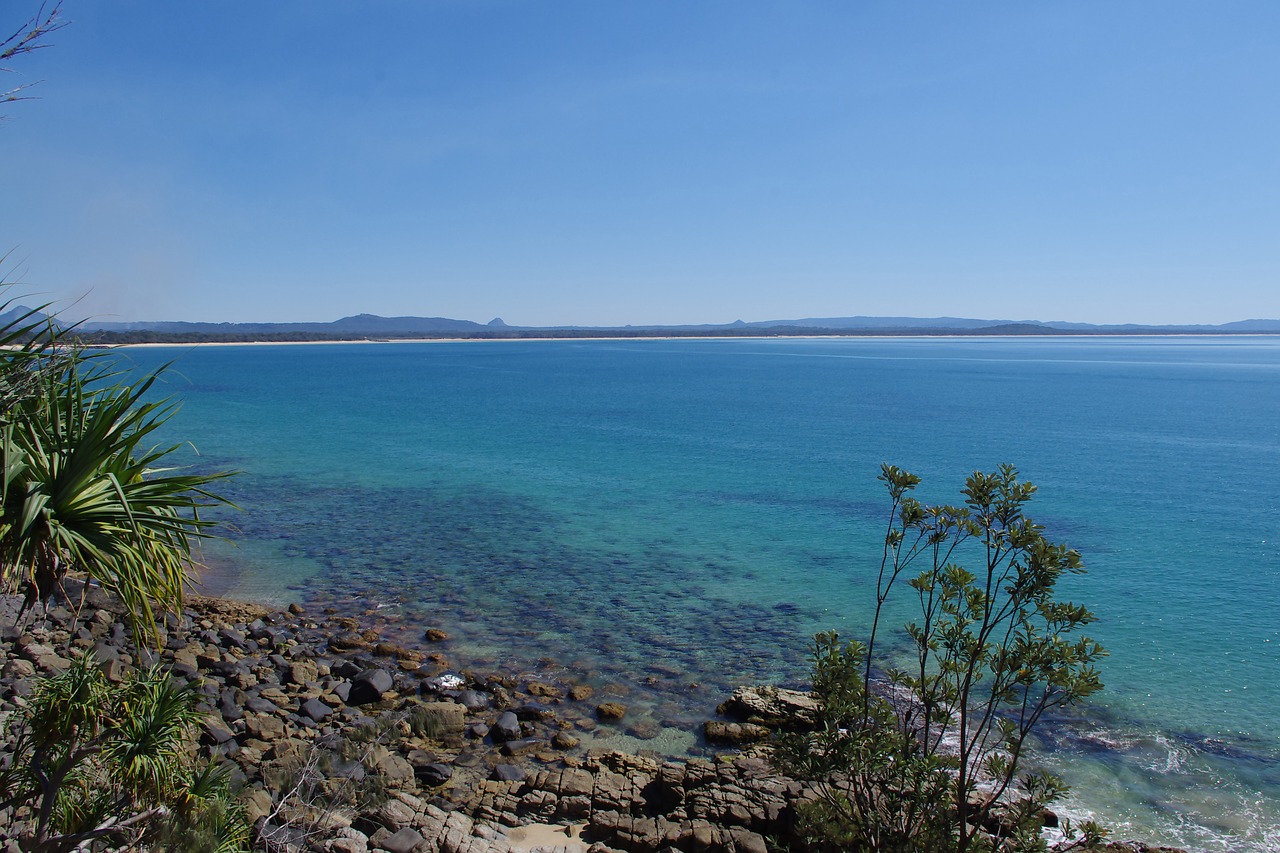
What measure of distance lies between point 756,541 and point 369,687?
50.9 ft

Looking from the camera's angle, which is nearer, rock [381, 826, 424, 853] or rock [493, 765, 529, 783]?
rock [381, 826, 424, 853]

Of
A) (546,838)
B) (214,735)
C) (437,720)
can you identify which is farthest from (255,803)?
(437,720)

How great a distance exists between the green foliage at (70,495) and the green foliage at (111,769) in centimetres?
92

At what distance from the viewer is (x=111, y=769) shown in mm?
7199

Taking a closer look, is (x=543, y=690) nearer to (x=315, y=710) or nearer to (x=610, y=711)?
(x=610, y=711)

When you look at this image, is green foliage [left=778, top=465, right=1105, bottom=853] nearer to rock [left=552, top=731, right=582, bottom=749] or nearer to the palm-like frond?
the palm-like frond

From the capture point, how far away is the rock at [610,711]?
14531 millimetres

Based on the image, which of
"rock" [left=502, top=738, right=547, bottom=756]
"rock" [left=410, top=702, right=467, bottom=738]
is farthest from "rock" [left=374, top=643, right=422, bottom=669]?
"rock" [left=502, top=738, right=547, bottom=756]

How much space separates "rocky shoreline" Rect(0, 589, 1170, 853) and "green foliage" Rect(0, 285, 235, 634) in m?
1.28

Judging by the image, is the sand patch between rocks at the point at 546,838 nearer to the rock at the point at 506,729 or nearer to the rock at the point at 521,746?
the rock at the point at 521,746

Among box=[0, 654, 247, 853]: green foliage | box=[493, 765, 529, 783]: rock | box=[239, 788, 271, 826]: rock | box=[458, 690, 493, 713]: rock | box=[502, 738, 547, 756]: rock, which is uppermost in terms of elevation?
box=[0, 654, 247, 853]: green foliage

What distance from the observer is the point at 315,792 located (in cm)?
1055

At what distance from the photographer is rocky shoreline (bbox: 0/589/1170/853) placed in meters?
9.96

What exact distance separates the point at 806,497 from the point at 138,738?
2988 cm
